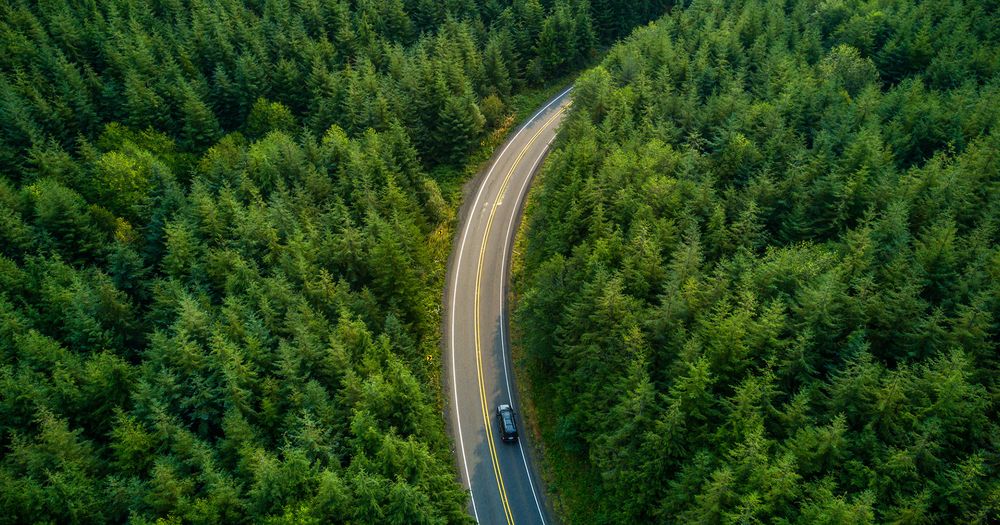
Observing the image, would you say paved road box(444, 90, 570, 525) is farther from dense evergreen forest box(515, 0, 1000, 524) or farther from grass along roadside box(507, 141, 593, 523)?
dense evergreen forest box(515, 0, 1000, 524)

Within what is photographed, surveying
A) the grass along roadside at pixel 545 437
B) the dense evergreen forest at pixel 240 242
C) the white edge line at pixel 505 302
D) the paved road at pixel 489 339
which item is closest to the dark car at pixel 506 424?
the paved road at pixel 489 339

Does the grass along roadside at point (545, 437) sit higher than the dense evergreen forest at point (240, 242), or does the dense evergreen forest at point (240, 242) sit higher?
the dense evergreen forest at point (240, 242)

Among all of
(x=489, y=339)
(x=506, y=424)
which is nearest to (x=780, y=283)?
(x=506, y=424)

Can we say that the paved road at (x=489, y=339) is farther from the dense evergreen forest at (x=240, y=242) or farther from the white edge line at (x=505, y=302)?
the dense evergreen forest at (x=240, y=242)

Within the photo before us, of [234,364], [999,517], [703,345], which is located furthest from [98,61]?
[999,517]

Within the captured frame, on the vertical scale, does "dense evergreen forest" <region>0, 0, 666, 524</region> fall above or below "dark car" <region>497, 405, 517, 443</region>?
above

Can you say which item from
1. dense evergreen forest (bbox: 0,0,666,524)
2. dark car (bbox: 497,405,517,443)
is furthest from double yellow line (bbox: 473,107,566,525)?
dense evergreen forest (bbox: 0,0,666,524)
